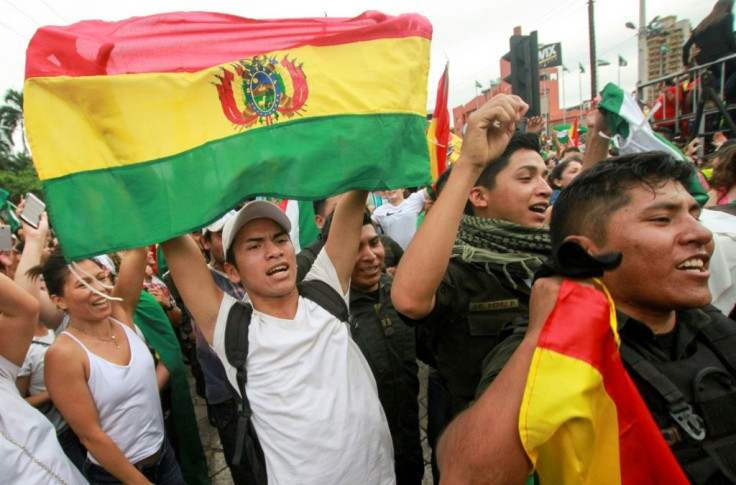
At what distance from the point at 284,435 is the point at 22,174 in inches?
1871

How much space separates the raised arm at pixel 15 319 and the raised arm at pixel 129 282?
51 centimetres

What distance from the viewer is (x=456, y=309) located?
1793mm

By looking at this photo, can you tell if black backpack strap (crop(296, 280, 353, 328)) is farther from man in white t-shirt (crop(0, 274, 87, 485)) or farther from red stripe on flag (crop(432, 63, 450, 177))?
red stripe on flag (crop(432, 63, 450, 177))

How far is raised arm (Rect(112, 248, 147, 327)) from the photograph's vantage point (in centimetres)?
231

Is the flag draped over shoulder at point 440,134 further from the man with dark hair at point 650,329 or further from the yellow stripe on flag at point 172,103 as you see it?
the man with dark hair at point 650,329

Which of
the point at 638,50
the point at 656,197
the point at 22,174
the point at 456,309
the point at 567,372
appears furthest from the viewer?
the point at 22,174

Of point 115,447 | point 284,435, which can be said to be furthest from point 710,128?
point 115,447

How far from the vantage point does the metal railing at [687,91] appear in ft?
16.9

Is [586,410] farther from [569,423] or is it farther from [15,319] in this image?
[15,319]

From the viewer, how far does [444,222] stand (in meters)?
1.42

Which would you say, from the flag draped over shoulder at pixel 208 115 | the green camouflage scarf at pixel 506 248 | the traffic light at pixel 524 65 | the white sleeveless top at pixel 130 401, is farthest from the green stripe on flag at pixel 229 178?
the traffic light at pixel 524 65

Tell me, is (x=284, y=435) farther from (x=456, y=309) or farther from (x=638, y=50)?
(x=638, y=50)

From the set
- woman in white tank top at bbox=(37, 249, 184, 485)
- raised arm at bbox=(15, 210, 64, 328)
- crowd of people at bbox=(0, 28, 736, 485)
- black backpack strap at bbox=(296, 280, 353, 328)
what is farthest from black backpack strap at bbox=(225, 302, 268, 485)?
raised arm at bbox=(15, 210, 64, 328)

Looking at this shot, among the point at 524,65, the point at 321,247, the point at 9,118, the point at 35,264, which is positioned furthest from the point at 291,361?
the point at 9,118
